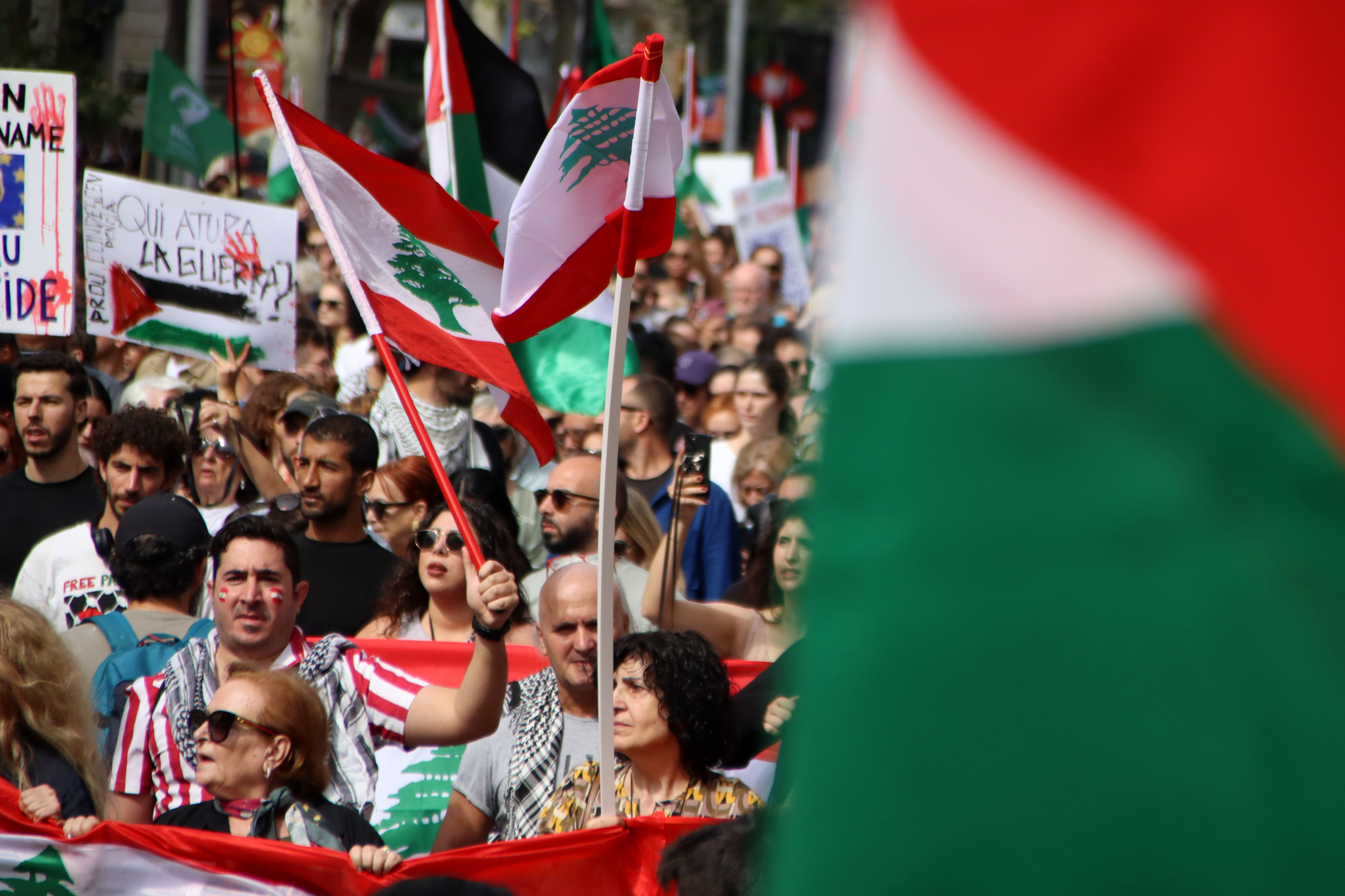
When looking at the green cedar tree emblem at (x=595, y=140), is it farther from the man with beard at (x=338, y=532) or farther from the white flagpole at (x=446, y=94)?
the white flagpole at (x=446, y=94)

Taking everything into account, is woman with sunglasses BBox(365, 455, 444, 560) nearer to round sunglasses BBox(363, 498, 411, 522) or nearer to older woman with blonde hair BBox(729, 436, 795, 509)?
round sunglasses BBox(363, 498, 411, 522)

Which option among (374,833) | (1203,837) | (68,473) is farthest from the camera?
(68,473)

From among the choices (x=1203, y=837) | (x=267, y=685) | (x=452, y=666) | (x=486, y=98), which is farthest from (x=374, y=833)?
(x=486, y=98)

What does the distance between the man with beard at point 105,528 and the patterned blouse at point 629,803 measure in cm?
178

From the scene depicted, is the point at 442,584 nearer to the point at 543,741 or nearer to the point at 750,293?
the point at 543,741

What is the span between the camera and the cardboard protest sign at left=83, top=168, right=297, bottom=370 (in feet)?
22.4

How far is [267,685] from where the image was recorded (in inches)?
135

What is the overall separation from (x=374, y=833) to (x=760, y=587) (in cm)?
182

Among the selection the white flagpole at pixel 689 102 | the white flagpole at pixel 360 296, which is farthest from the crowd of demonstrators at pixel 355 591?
the white flagpole at pixel 689 102

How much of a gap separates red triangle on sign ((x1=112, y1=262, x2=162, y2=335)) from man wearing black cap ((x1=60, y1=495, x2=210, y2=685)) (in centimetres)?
248

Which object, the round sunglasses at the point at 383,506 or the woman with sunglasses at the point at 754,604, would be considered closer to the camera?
the woman with sunglasses at the point at 754,604

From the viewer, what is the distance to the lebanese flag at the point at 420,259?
386cm

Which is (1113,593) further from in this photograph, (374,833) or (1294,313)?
(374,833)

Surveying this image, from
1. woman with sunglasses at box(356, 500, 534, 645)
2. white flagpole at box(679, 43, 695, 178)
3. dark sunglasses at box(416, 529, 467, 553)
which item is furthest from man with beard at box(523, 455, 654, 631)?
white flagpole at box(679, 43, 695, 178)
